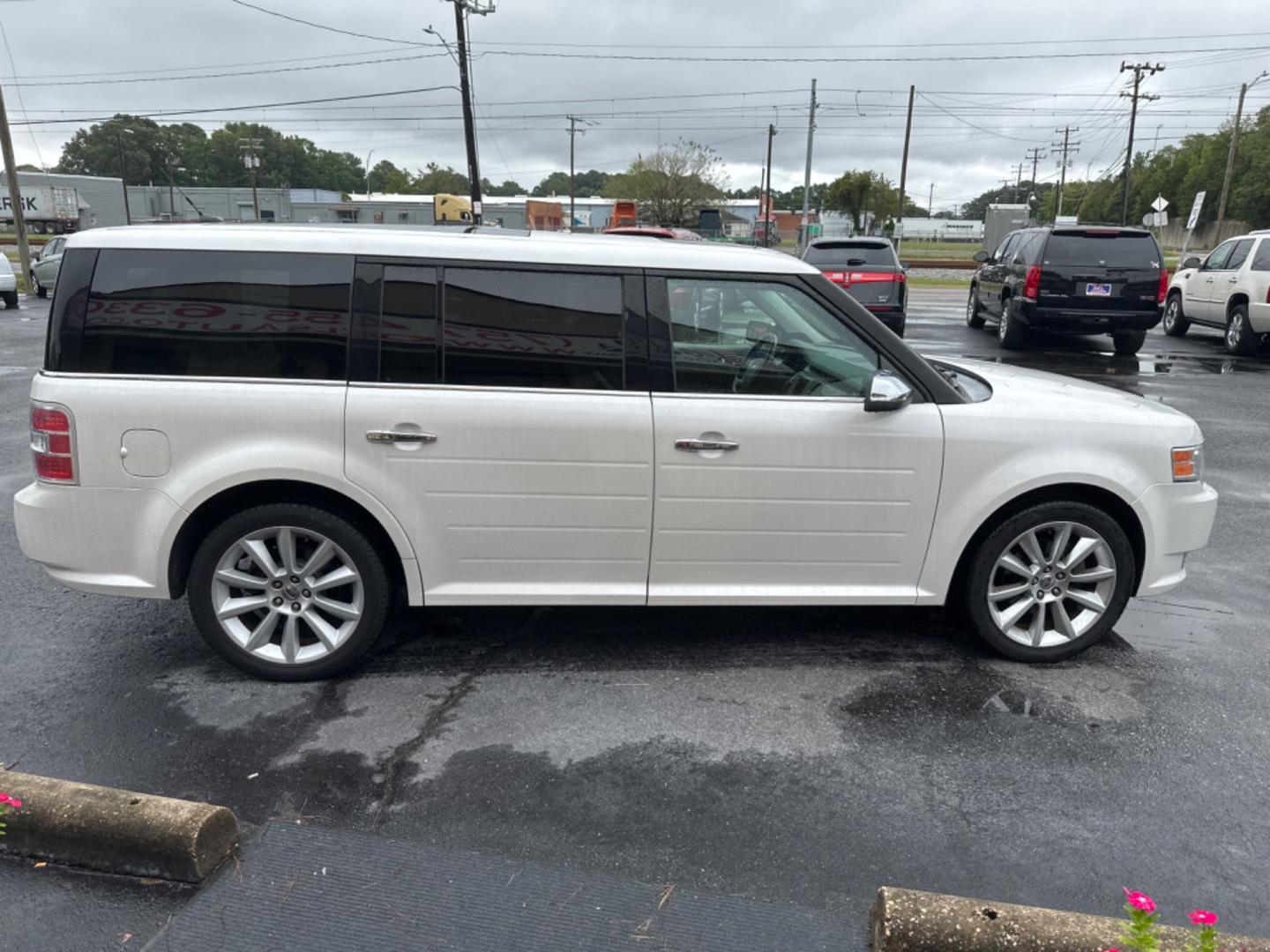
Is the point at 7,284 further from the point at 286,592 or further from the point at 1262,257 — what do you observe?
the point at 1262,257

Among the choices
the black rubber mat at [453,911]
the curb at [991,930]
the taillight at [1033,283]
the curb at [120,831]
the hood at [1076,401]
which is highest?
the taillight at [1033,283]

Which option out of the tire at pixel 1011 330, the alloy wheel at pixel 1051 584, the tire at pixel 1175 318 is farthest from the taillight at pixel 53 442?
the tire at pixel 1175 318

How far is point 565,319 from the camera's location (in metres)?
3.75

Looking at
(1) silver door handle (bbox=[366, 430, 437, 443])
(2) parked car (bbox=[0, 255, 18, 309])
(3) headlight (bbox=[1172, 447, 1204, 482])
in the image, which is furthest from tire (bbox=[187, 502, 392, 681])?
(2) parked car (bbox=[0, 255, 18, 309])

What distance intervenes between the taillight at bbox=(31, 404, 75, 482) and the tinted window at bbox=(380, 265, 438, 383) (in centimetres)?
119

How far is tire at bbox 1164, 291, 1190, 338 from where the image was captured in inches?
695

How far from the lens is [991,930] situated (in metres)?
2.32

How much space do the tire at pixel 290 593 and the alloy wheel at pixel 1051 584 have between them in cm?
262

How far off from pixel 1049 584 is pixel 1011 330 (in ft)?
39.9

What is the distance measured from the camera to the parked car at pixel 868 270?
14875 mm

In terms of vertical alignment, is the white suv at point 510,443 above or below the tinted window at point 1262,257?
below

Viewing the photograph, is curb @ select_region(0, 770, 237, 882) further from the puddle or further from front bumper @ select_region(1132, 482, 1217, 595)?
the puddle

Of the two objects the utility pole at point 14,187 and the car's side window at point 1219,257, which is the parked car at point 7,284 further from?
the car's side window at point 1219,257

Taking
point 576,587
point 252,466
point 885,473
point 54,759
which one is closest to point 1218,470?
point 885,473
